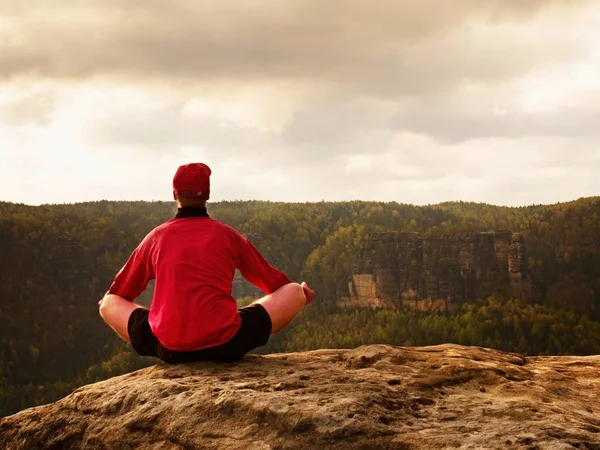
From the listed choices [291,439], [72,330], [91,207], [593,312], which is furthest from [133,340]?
[91,207]

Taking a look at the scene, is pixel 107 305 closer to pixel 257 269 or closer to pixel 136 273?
pixel 136 273

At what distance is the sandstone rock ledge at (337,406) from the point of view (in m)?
5.80

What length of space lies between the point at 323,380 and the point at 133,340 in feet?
7.32

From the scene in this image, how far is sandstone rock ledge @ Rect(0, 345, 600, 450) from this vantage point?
580 cm

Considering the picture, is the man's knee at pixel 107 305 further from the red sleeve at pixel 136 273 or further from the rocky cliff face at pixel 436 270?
the rocky cliff face at pixel 436 270

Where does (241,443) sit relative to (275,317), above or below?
below

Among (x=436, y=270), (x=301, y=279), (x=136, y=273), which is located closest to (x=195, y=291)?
(x=136, y=273)

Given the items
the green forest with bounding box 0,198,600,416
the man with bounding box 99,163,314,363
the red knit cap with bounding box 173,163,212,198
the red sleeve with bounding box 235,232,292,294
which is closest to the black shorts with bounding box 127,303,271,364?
the man with bounding box 99,163,314,363

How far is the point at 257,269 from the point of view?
8016 mm

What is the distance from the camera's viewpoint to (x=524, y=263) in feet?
385

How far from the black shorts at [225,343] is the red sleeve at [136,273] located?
41 cm

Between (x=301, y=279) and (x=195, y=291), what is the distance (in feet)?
483

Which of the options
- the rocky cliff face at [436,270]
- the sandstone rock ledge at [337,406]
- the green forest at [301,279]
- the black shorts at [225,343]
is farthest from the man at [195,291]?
the rocky cliff face at [436,270]

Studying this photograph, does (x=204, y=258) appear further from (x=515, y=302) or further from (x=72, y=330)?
(x=72, y=330)
